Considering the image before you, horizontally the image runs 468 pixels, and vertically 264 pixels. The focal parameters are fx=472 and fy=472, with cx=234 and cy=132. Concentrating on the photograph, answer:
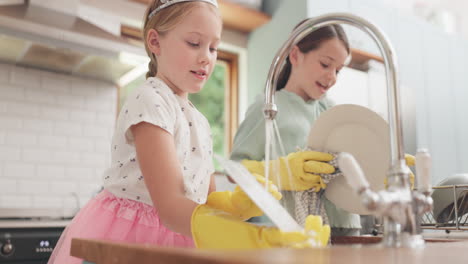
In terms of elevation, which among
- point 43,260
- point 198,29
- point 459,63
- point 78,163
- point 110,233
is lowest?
point 43,260

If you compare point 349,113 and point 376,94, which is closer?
point 349,113

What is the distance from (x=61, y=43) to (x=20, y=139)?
0.60 meters

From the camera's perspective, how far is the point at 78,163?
8.07ft

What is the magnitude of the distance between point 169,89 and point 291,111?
46 cm

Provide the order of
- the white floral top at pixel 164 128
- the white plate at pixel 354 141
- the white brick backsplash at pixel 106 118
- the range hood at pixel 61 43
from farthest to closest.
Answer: the white brick backsplash at pixel 106 118
the range hood at pixel 61 43
the white plate at pixel 354 141
the white floral top at pixel 164 128

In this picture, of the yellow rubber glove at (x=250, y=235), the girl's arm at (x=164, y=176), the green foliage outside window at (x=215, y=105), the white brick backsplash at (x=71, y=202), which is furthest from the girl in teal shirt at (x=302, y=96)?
the green foliage outside window at (x=215, y=105)

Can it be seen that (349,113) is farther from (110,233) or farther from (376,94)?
(376,94)

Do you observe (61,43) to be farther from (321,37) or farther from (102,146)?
(321,37)

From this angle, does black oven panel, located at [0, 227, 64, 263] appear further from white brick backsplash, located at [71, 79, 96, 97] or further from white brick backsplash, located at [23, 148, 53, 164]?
white brick backsplash, located at [71, 79, 96, 97]

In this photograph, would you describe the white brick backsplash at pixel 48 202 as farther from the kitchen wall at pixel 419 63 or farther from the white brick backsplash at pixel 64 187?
the kitchen wall at pixel 419 63

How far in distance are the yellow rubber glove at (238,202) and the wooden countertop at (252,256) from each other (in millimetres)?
150

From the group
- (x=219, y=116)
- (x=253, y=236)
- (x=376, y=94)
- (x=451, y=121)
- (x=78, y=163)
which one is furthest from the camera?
(x=451, y=121)

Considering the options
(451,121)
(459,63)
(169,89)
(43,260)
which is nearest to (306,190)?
(169,89)

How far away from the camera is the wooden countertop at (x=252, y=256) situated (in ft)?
1.25
